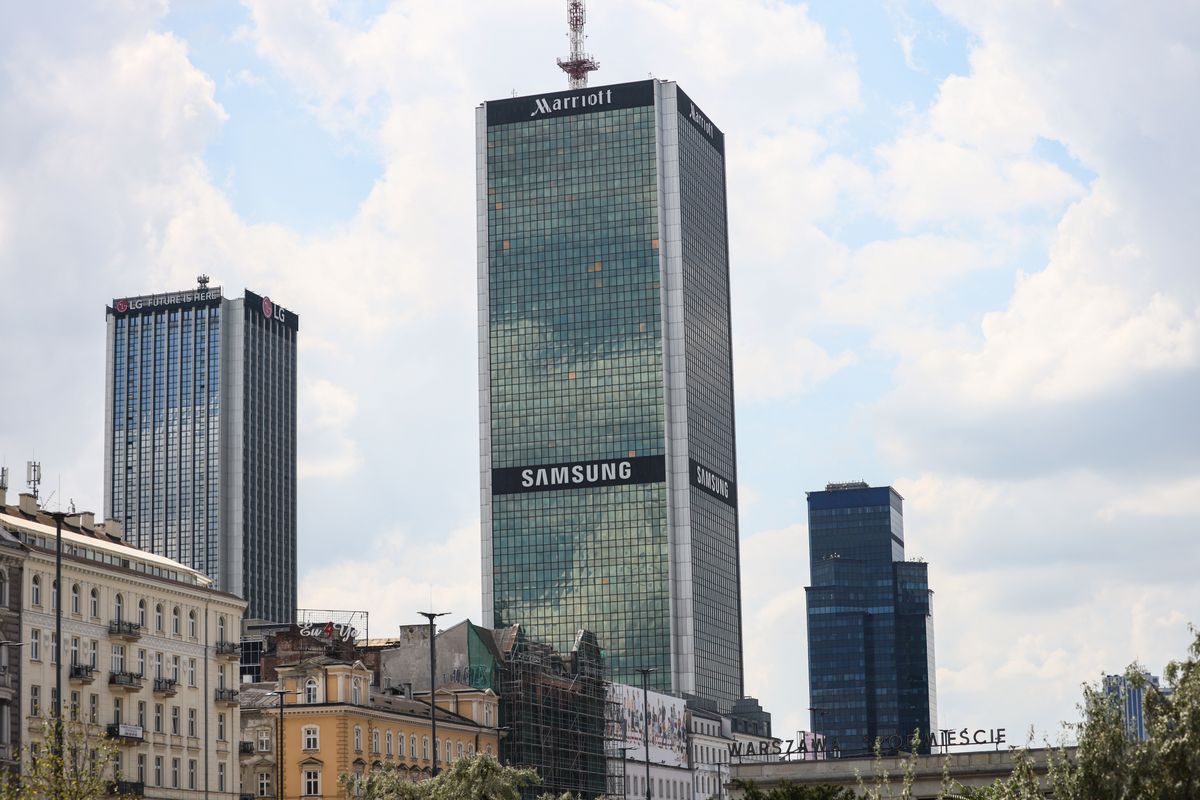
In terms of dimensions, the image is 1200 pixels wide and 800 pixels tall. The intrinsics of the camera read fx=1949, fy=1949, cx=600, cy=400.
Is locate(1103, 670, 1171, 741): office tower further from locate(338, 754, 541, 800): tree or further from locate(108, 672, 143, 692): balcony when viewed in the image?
locate(108, 672, 143, 692): balcony

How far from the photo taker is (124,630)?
12231cm

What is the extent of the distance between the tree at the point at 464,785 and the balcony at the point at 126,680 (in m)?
19.9

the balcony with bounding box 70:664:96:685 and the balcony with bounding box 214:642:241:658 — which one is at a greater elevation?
the balcony with bounding box 214:642:241:658

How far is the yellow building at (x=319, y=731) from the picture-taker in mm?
145250

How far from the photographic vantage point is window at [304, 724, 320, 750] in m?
146

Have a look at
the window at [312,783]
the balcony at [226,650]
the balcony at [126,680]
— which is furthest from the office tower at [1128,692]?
the window at [312,783]

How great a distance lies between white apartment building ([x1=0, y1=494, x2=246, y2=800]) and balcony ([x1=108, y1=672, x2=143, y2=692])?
0.08 meters

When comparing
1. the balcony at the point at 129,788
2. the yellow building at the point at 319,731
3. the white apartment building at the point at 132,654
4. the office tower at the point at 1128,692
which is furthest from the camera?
the yellow building at the point at 319,731

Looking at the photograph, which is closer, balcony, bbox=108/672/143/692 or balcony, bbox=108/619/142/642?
balcony, bbox=108/672/143/692

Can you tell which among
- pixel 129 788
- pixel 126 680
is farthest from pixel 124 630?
pixel 129 788

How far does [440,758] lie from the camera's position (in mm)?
164000

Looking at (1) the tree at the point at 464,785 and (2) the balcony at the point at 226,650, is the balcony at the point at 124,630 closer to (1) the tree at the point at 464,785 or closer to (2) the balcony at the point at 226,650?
(2) the balcony at the point at 226,650

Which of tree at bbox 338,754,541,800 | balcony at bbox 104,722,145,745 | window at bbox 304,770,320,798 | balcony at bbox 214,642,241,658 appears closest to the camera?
tree at bbox 338,754,541,800

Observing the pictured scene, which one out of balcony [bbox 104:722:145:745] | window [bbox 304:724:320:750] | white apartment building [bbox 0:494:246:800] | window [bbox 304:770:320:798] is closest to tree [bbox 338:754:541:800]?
white apartment building [bbox 0:494:246:800]
